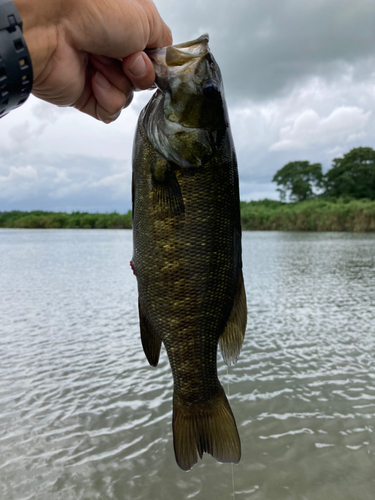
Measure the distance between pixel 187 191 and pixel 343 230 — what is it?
3791cm

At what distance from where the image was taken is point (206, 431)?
196 centimetres

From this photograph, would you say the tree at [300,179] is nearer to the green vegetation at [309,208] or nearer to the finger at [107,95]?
the green vegetation at [309,208]

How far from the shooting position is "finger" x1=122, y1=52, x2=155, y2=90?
1.79 metres

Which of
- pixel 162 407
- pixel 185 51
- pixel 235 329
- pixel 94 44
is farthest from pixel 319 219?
pixel 94 44

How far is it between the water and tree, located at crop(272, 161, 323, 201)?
5764cm

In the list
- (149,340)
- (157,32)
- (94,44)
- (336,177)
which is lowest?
(149,340)

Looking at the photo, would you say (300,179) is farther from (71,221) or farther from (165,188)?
(165,188)

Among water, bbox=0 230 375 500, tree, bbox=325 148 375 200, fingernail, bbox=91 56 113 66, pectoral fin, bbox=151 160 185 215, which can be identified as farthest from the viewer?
tree, bbox=325 148 375 200

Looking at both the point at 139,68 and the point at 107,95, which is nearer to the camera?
the point at 139,68

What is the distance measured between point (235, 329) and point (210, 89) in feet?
3.62

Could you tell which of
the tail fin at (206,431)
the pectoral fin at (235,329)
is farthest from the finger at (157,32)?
the tail fin at (206,431)

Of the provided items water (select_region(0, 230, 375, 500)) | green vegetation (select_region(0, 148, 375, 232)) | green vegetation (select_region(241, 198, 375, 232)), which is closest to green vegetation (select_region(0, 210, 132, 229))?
green vegetation (select_region(0, 148, 375, 232))

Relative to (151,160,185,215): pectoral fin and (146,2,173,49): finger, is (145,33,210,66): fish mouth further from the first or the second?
(151,160,185,215): pectoral fin

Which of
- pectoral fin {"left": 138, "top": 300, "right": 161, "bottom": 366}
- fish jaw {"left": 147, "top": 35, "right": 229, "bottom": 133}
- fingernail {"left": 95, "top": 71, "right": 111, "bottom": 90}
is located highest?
fingernail {"left": 95, "top": 71, "right": 111, "bottom": 90}
